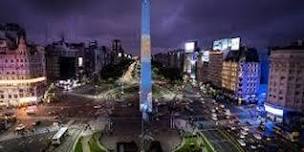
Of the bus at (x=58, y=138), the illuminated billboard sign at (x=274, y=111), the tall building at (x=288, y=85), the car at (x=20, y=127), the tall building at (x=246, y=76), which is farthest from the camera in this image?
the tall building at (x=246, y=76)

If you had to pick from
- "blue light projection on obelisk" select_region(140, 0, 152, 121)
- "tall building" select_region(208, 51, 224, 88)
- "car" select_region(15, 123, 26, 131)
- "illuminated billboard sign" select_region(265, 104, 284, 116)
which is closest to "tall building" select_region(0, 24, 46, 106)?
"car" select_region(15, 123, 26, 131)

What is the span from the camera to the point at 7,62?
113m

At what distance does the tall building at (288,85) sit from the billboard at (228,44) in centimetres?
4554

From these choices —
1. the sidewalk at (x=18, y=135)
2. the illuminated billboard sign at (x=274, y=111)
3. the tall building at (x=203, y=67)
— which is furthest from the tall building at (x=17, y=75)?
the tall building at (x=203, y=67)

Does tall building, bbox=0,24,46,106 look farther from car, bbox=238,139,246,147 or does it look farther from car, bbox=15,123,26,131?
car, bbox=238,139,246,147

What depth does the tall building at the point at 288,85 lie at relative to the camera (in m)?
89.7

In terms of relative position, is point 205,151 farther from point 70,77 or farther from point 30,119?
point 70,77

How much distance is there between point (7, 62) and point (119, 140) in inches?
2754

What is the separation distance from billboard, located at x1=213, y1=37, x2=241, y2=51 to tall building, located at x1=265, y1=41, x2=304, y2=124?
149 feet

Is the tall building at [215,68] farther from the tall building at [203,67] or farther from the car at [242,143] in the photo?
the car at [242,143]

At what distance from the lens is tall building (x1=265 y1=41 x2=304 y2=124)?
89.7 m

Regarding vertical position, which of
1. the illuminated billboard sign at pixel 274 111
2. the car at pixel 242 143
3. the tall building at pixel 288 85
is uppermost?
the tall building at pixel 288 85

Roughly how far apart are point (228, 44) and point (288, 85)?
63.3 metres

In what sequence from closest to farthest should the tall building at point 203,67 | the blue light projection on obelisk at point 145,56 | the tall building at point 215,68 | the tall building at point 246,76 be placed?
the blue light projection on obelisk at point 145,56, the tall building at point 246,76, the tall building at point 215,68, the tall building at point 203,67
